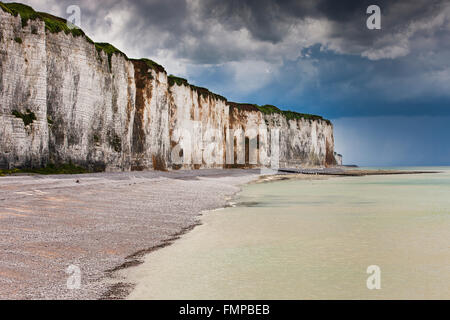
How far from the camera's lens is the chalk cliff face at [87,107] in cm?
2405

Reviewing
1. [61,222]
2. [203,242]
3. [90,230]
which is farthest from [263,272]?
[61,222]

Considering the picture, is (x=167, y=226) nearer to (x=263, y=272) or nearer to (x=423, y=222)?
(x=263, y=272)

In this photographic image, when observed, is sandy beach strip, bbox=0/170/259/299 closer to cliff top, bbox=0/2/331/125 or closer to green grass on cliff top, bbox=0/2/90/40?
green grass on cliff top, bbox=0/2/90/40

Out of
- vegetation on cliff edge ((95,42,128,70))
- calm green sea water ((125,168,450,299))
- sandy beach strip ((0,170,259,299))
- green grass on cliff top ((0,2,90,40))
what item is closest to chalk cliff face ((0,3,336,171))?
vegetation on cliff edge ((95,42,128,70))

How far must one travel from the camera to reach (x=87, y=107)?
30.5 metres

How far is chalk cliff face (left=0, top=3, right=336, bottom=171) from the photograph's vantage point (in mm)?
24047

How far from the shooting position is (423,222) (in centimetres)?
1206

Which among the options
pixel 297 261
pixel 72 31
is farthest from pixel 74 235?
pixel 72 31

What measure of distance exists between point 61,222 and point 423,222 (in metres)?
10.7

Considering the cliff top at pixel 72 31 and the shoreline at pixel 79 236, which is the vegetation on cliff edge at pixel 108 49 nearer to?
the cliff top at pixel 72 31

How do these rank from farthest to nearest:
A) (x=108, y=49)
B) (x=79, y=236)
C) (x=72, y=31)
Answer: (x=108, y=49) < (x=72, y=31) < (x=79, y=236)

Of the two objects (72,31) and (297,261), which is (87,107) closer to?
(72,31)

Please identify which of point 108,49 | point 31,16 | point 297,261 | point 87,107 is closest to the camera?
point 297,261
